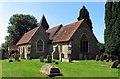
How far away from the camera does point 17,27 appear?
247 ft

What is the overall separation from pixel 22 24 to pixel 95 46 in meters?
39.7

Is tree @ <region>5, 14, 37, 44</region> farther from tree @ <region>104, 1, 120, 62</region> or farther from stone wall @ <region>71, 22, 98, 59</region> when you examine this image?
tree @ <region>104, 1, 120, 62</region>

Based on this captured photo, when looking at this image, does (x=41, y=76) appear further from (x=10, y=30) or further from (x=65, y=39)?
(x=10, y=30)

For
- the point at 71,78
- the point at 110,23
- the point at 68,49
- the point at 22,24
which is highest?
the point at 22,24

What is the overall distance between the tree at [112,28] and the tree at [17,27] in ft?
146

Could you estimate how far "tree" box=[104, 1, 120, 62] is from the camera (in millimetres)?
31188

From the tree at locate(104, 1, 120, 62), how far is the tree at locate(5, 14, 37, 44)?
146 ft

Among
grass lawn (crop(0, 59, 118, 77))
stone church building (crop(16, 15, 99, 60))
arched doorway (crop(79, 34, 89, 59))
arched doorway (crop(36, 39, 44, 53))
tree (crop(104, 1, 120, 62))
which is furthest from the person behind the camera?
arched doorway (crop(36, 39, 44, 53))

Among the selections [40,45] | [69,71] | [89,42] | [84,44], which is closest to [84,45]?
[84,44]

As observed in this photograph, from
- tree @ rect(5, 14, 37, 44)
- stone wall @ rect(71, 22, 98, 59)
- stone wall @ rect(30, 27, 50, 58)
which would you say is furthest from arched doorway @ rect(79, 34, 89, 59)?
tree @ rect(5, 14, 37, 44)

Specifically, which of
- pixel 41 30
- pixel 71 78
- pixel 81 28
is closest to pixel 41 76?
pixel 71 78

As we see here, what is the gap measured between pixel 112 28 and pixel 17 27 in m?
47.6

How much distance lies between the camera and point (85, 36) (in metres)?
41.5

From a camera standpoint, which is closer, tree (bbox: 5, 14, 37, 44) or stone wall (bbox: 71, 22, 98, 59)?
stone wall (bbox: 71, 22, 98, 59)
